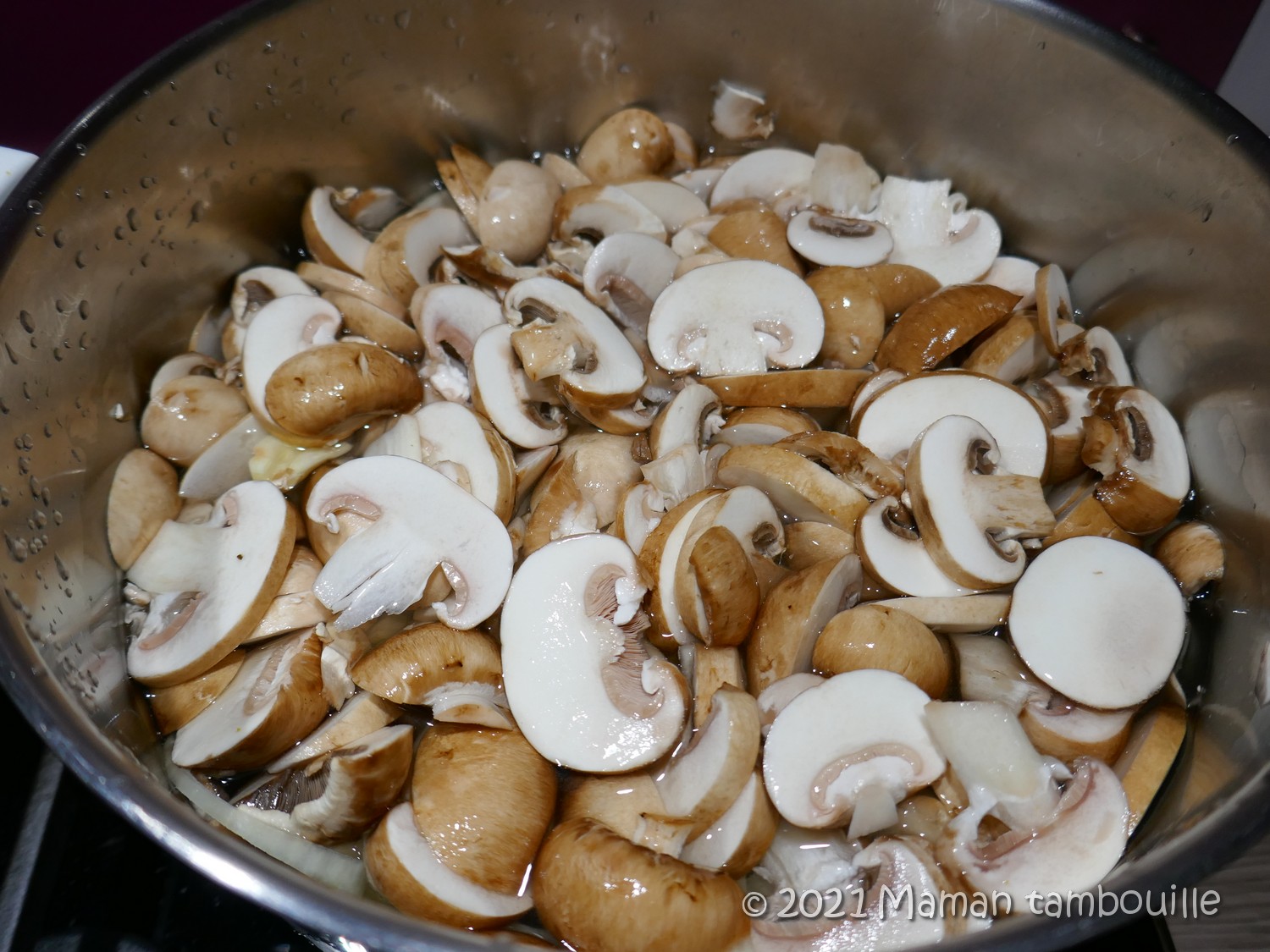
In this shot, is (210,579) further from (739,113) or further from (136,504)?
(739,113)

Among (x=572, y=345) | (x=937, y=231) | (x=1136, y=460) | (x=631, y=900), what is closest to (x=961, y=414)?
(x=1136, y=460)

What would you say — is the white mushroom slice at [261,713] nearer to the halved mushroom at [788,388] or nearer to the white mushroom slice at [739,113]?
the halved mushroom at [788,388]

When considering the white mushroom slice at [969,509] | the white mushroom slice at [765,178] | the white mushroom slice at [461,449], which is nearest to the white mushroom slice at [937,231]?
the white mushroom slice at [765,178]

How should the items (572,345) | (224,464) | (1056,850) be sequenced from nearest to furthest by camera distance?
(1056,850), (572,345), (224,464)

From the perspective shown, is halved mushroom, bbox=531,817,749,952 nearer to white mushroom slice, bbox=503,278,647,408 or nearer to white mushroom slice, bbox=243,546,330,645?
white mushroom slice, bbox=243,546,330,645

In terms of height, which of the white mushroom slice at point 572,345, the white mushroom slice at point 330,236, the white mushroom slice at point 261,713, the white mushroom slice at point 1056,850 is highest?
the white mushroom slice at point 572,345
